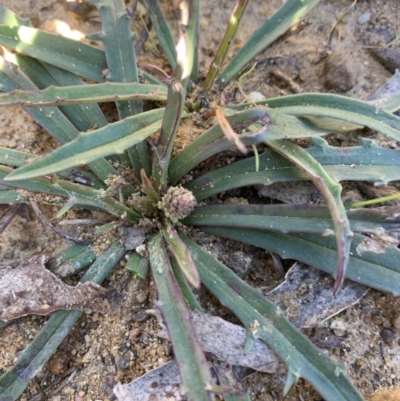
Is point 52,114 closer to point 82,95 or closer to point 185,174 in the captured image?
point 82,95

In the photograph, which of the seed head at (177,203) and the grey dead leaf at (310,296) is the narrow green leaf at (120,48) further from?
the grey dead leaf at (310,296)

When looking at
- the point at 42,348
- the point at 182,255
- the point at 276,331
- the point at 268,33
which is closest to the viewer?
the point at 182,255

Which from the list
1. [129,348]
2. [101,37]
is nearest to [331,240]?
→ [129,348]

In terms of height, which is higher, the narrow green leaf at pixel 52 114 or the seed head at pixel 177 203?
the narrow green leaf at pixel 52 114

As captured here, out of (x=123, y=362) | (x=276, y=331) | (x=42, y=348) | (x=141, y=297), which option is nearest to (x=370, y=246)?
(x=276, y=331)

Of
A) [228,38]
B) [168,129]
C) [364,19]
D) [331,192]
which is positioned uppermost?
[228,38]

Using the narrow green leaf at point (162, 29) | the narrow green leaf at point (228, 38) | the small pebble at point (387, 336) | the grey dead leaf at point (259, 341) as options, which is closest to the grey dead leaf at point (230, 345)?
the grey dead leaf at point (259, 341)

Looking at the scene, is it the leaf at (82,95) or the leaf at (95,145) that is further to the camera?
the leaf at (82,95)

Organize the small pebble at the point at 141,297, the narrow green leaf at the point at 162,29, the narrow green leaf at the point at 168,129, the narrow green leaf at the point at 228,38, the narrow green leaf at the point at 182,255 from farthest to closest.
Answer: the narrow green leaf at the point at 162,29 < the small pebble at the point at 141,297 < the narrow green leaf at the point at 228,38 < the narrow green leaf at the point at 168,129 < the narrow green leaf at the point at 182,255

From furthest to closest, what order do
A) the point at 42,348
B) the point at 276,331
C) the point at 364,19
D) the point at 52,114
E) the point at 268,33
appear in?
1. the point at 364,19
2. the point at 268,33
3. the point at 52,114
4. the point at 42,348
5. the point at 276,331
